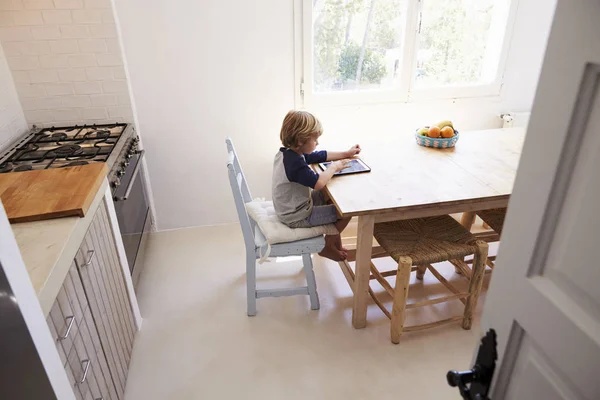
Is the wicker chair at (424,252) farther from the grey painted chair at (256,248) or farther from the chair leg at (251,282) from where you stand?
the chair leg at (251,282)

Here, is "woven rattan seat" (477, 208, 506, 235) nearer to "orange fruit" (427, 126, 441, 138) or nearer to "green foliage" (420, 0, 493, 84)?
"orange fruit" (427, 126, 441, 138)

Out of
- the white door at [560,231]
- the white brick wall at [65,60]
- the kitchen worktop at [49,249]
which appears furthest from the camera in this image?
the white brick wall at [65,60]

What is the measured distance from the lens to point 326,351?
2.13 metres

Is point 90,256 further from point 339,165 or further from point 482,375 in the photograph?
point 482,375

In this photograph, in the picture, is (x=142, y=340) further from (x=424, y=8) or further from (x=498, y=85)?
(x=498, y=85)

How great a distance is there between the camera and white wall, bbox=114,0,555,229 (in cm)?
269

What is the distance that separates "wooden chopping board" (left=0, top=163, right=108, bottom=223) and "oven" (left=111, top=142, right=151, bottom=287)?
10.7 inches

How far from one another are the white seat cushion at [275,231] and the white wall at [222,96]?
889 mm

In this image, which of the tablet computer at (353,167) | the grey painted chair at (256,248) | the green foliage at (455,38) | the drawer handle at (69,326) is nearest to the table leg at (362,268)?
the grey painted chair at (256,248)

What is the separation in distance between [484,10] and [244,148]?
2.01m

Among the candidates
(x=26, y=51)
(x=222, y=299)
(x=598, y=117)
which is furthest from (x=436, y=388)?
(x=26, y=51)

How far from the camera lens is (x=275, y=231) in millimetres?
2168

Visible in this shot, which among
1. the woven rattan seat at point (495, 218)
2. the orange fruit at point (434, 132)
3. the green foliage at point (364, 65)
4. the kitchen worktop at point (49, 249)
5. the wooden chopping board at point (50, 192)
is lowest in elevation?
the woven rattan seat at point (495, 218)

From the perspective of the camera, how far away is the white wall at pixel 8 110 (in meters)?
2.39
